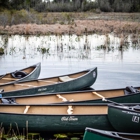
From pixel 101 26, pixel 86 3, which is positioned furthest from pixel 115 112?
pixel 86 3

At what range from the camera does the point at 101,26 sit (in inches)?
1330

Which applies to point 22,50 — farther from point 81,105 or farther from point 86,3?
point 86,3

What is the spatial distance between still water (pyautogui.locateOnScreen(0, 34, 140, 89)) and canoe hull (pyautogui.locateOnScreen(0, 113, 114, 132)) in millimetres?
6426

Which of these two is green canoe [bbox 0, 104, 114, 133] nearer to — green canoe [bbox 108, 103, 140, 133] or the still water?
green canoe [bbox 108, 103, 140, 133]

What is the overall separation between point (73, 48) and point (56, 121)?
617 inches

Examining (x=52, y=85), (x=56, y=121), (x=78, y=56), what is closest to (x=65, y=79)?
(x=52, y=85)

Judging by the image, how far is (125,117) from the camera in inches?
322

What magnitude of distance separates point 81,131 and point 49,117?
90 centimetres

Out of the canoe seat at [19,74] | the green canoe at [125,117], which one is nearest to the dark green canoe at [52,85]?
the canoe seat at [19,74]

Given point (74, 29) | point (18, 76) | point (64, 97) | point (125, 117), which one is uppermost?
point (74, 29)

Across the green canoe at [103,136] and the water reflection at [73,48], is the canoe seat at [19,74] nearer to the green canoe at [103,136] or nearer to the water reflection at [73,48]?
the water reflection at [73,48]

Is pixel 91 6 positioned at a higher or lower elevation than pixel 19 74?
higher

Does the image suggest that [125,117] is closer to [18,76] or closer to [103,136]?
[103,136]

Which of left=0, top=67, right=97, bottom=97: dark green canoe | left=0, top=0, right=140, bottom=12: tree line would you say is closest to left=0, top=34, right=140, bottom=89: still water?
left=0, top=67, right=97, bottom=97: dark green canoe
